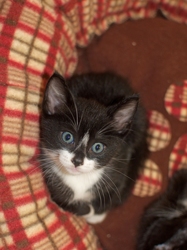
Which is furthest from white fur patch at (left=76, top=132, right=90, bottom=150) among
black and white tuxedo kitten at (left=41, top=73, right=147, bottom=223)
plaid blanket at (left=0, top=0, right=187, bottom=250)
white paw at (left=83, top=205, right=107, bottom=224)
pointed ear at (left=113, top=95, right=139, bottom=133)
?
white paw at (left=83, top=205, right=107, bottom=224)

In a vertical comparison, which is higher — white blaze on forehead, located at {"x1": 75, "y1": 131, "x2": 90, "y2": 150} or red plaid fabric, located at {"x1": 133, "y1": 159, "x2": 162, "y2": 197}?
white blaze on forehead, located at {"x1": 75, "y1": 131, "x2": 90, "y2": 150}

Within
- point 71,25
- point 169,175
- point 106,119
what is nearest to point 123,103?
point 106,119

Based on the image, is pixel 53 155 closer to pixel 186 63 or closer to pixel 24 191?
pixel 24 191

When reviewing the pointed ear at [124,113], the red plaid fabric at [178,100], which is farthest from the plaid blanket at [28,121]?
the red plaid fabric at [178,100]

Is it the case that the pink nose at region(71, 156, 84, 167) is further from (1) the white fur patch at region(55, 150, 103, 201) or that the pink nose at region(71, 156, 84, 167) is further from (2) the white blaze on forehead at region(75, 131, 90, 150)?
(1) the white fur patch at region(55, 150, 103, 201)

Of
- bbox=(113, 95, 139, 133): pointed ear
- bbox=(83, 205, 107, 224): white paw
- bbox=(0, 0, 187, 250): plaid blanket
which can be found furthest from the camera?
bbox=(83, 205, 107, 224): white paw

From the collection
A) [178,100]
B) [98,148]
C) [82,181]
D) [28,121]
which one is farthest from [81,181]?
[178,100]

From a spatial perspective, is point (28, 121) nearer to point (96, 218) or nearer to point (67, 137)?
point (67, 137)

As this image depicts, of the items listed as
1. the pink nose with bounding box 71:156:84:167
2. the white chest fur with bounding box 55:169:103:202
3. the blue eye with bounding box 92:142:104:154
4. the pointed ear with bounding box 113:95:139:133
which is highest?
the pointed ear with bounding box 113:95:139:133
